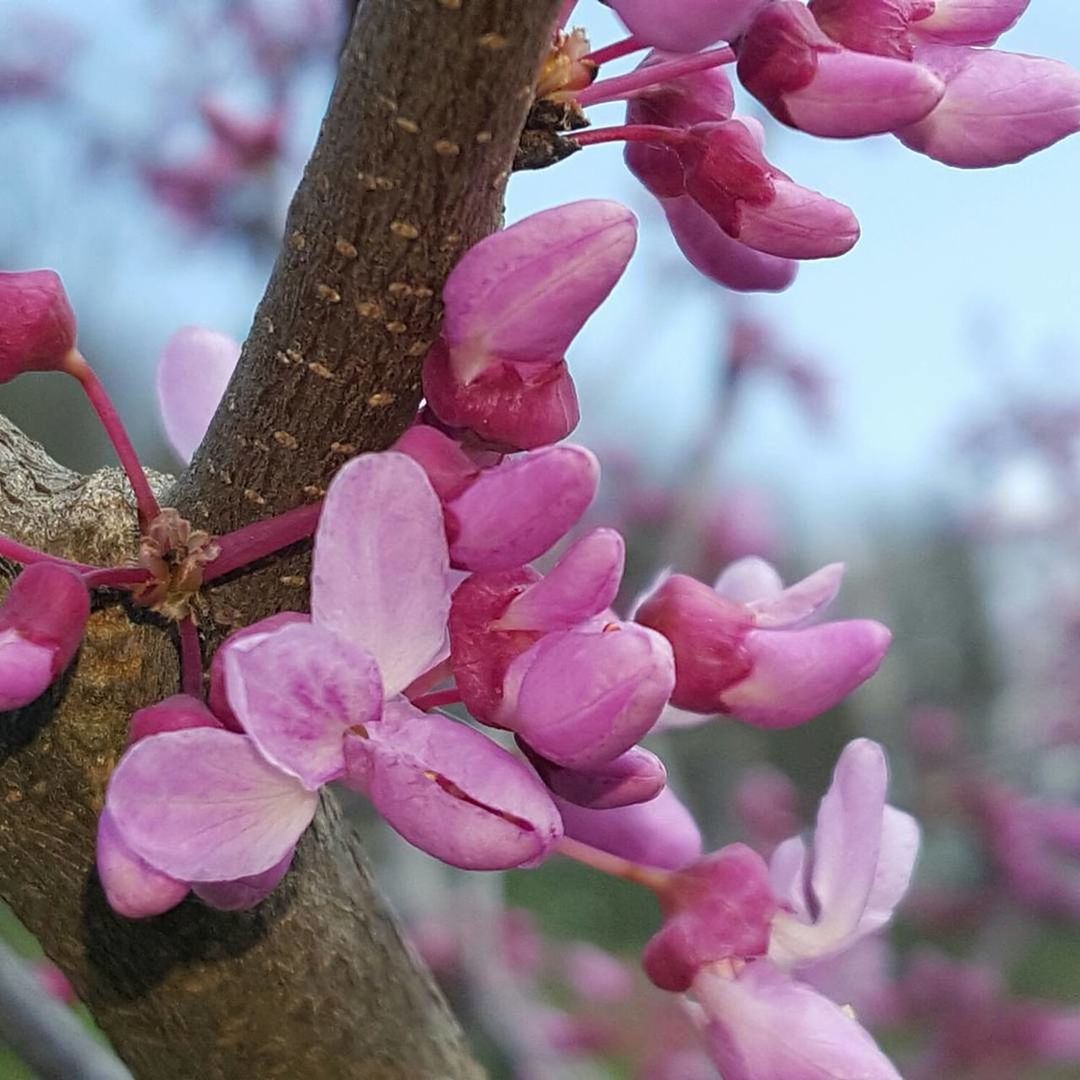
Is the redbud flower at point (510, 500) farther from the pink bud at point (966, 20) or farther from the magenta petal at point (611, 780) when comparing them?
the pink bud at point (966, 20)

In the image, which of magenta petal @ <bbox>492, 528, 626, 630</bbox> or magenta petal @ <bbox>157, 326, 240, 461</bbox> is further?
magenta petal @ <bbox>157, 326, 240, 461</bbox>

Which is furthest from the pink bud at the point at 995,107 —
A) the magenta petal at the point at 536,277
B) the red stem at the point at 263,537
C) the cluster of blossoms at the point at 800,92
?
the red stem at the point at 263,537

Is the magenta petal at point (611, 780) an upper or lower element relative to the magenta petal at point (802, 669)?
lower

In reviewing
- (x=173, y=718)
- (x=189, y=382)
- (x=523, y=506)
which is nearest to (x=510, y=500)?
(x=523, y=506)

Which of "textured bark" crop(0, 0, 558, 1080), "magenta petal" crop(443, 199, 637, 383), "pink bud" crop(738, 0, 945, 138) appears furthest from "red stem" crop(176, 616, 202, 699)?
"pink bud" crop(738, 0, 945, 138)

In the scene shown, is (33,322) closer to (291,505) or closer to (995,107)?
(291,505)

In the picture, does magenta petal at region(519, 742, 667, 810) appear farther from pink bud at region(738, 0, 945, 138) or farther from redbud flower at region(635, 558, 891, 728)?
pink bud at region(738, 0, 945, 138)
